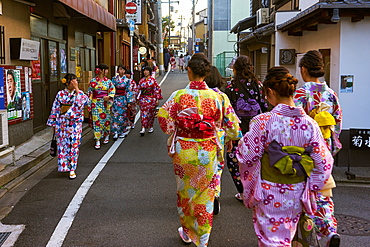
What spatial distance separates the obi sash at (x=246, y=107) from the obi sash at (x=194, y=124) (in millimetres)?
1543

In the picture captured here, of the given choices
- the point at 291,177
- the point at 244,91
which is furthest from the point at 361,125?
the point at 291,177

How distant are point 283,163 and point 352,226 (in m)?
2.64

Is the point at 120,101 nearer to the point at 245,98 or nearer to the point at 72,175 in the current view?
the point at 72,175

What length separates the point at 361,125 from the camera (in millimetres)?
8742

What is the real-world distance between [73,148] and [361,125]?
5.52m

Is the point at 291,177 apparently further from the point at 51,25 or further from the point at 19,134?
the point at 51,25

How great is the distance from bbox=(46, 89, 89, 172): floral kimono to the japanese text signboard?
469 cm

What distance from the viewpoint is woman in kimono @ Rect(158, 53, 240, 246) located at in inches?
174

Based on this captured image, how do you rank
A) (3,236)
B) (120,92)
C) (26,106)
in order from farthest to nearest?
1. (120,92)
2. (26,106)
3. (3,236)

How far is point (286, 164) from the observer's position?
10.6 feet

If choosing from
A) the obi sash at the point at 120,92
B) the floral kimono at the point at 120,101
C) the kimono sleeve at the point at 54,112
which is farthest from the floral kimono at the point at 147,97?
the kimono sleeve at the point at 54,112

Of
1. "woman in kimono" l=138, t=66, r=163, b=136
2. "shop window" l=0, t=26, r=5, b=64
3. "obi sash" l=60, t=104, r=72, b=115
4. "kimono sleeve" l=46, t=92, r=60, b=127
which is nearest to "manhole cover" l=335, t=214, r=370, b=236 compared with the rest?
"obi sash" l=60, t=104, r=72, b=115

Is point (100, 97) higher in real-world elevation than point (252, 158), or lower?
higher

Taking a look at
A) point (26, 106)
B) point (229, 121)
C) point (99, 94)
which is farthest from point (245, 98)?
point (26, 106)
